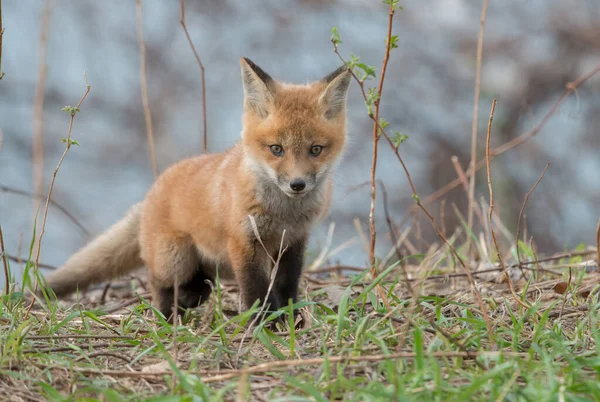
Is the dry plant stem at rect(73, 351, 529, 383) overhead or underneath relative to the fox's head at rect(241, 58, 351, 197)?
underneath

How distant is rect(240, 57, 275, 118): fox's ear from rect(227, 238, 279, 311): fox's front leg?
2.51 feet

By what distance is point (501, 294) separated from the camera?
3.97 metres

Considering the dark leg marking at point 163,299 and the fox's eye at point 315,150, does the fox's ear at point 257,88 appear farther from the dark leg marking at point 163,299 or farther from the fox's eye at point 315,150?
the dark leg marking at point 163,299

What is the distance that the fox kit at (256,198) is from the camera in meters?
3.95

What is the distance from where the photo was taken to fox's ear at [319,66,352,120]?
4102 millimetres

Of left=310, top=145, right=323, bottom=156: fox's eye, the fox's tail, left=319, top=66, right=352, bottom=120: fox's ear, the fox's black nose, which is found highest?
left=319, top=66, right=352, bottom=120: fox's ear

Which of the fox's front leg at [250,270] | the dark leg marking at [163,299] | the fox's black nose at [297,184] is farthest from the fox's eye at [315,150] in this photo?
the dark leg marking at [163,299]

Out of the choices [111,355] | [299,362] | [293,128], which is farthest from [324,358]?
[293,128]

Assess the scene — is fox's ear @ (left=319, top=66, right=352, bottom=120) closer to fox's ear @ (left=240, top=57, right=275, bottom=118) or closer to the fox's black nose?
fox's ear @ (left=240, top=57, right=275, bottom=118)

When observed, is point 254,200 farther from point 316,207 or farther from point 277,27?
point 277,27

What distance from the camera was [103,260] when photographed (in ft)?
16.2

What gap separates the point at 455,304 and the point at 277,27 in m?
9.26

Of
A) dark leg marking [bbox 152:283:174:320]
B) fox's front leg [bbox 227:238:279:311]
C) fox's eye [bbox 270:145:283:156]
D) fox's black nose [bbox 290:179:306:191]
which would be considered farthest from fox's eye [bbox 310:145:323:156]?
dark leg marking [bbox 152:283:174:320]

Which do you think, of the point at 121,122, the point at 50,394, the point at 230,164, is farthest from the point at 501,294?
the point at 121,122
